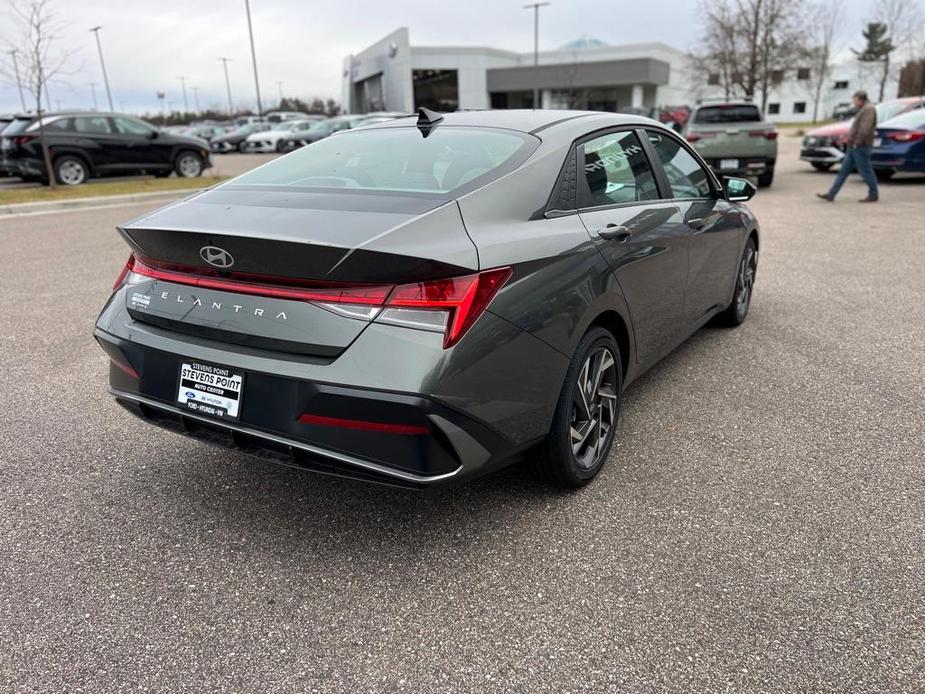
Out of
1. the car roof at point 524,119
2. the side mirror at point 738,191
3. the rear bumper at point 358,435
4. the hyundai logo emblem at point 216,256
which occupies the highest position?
the car roof at point 524,119

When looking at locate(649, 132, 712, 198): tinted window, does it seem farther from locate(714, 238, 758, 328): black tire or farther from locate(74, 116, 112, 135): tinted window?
locate(74, 116, 112, 135): tinted window

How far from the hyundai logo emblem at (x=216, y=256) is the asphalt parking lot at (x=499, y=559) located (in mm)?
1081

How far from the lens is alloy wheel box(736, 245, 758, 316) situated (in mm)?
5188

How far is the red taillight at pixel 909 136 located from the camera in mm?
13781

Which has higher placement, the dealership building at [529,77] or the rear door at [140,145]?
the dealership building at [529,77]

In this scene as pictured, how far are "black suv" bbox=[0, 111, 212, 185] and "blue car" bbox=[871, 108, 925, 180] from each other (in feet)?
50.7

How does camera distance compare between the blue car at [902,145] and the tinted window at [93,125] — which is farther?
the tinted window at [93,125]

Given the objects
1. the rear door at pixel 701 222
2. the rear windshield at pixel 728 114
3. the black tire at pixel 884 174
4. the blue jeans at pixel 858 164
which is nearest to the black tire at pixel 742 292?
the rear door at pixel 701 222

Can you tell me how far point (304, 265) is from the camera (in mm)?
2279

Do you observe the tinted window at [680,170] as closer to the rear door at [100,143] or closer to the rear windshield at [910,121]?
the rear windshield at [910,121]

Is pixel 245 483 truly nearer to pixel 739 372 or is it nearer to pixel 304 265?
pixel 304 265

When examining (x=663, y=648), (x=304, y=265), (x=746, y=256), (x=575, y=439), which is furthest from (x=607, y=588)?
(x=746, y=256)

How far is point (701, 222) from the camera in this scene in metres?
4.15

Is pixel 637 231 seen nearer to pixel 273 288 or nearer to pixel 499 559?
pixel 499 559
